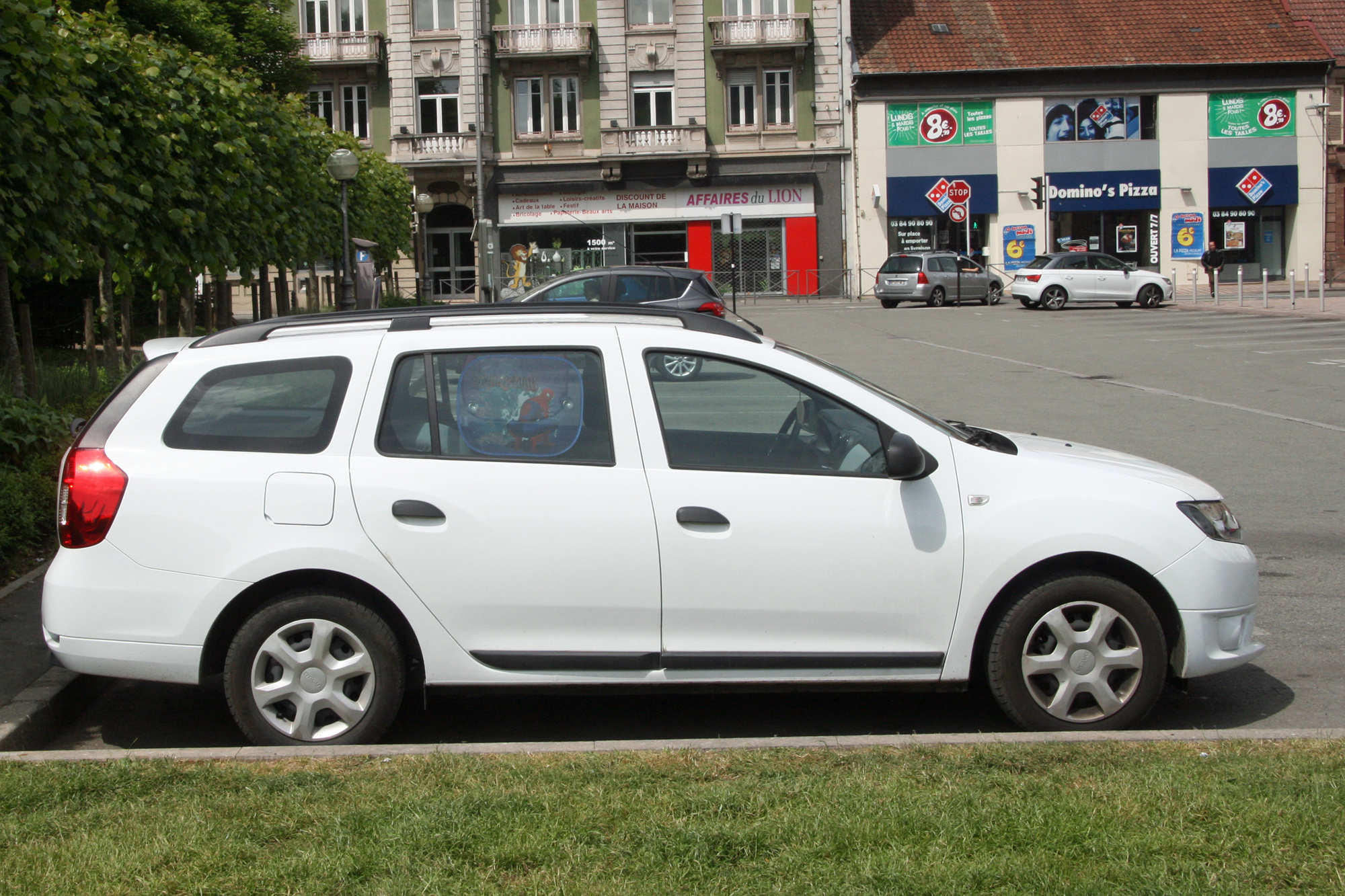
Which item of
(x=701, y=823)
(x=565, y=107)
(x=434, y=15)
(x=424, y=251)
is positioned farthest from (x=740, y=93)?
(x=701, y=823)

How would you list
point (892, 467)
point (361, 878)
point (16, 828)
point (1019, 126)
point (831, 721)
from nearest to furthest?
point (361, 878)
point (16, 828)
point (892, 467)
point (831, 721)
point (1019, 126)

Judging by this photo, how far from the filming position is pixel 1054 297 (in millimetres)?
36594

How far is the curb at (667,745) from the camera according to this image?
4379mm

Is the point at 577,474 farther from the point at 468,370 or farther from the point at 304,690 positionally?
the point at 304,690

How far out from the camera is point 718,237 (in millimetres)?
49094

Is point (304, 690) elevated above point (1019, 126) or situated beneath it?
situated beneath

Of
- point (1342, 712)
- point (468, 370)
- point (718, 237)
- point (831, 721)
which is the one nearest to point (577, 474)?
point (468, 370)

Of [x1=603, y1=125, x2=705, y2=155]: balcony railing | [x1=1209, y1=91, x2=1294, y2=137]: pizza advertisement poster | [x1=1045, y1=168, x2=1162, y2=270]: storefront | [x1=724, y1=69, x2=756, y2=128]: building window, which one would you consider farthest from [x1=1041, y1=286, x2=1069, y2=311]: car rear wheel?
[x1=1209, y1=91, x2=1294, y2=137]: pizza advertisement poster

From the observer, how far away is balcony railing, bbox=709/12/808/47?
4834cm

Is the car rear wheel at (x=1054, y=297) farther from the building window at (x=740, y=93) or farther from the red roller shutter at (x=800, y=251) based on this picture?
the building window at (x=740, y=93)

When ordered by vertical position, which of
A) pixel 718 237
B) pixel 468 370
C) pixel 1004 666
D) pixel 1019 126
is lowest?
pixel 1004 666

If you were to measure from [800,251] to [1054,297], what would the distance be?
553 inches

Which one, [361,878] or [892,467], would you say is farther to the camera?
[892,467]

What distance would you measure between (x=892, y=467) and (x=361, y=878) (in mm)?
2234
